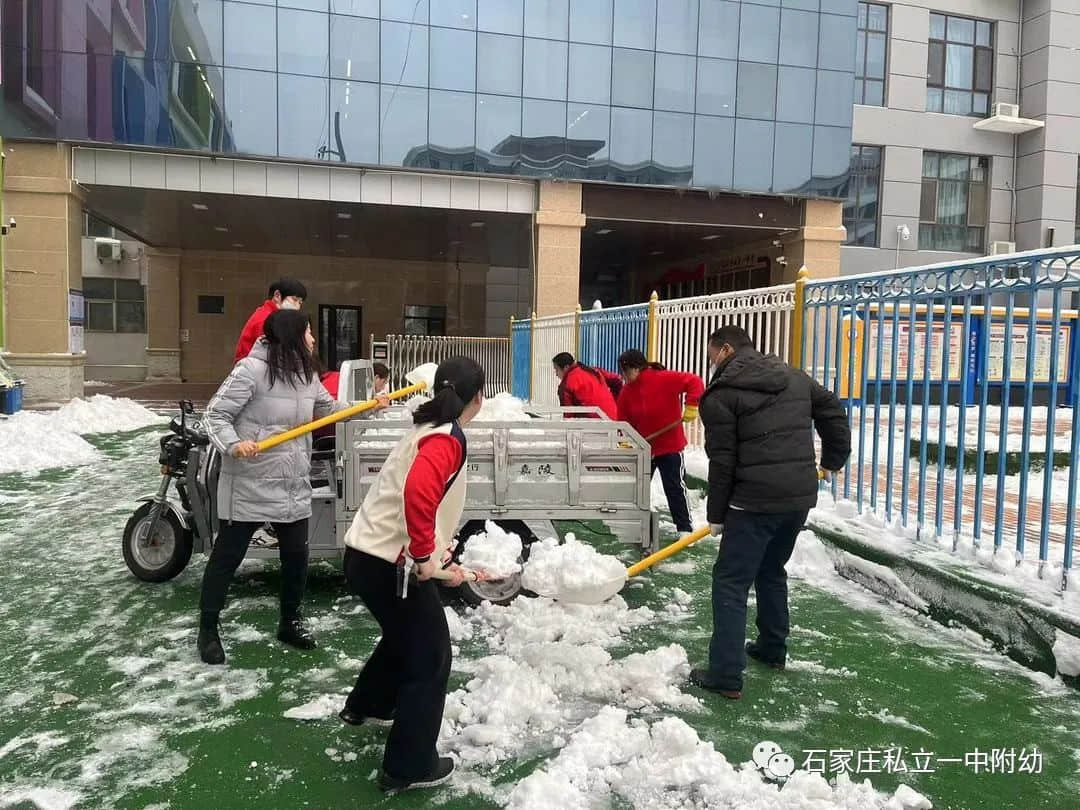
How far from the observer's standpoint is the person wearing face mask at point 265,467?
3928 mm

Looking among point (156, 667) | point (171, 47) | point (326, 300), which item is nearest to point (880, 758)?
point (156, 667)

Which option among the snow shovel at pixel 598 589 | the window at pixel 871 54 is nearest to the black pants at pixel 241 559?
the snow shovel at pixel 598 589

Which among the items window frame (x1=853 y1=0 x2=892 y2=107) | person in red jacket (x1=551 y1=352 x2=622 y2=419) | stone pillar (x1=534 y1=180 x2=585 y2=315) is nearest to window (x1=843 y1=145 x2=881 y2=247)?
window frame (x1=853 y1=0 x2=892 y2=107)

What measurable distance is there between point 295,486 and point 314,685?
980 millimetres

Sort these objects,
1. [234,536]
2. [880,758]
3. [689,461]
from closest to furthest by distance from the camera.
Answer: [880,758] → [234,536] → [689,461]

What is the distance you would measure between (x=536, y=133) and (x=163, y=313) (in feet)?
47.4

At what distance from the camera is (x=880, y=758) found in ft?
10.4

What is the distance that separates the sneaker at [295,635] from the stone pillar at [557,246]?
549 inches

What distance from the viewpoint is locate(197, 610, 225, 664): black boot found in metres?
3.92

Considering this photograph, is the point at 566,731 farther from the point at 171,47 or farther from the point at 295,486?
the point at 171,47

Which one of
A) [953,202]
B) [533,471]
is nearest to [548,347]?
[533,471]

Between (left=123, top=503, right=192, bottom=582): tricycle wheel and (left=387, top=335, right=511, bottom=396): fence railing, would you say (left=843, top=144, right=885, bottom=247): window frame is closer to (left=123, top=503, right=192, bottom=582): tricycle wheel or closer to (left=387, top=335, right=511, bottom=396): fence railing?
(left=387, top=335, right=511, bottom=396): fence railing

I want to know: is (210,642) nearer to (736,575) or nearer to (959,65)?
(736,575)

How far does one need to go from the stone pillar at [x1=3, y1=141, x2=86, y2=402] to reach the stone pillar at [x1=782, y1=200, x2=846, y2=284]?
52.0 feet
